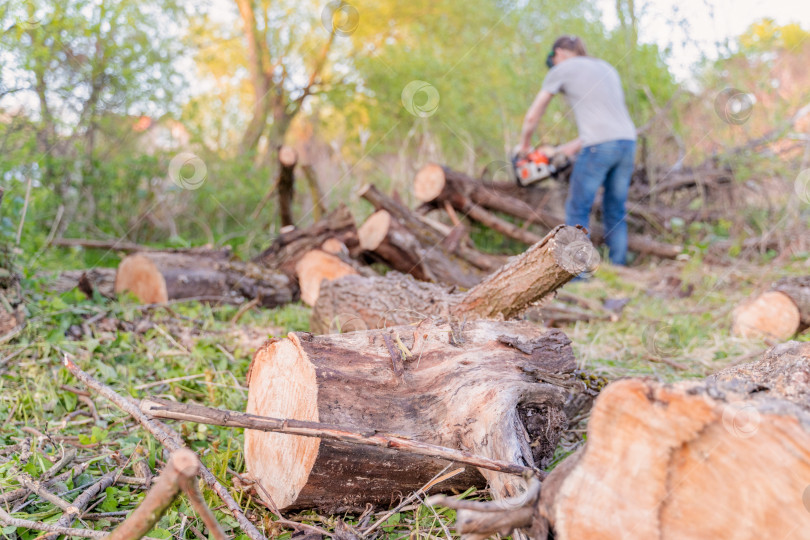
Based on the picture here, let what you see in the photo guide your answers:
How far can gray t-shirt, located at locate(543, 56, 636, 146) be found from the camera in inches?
210

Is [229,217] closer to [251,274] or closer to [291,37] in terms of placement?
[251,274]

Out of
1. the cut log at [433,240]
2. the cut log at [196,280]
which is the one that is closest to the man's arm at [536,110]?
the cut log at [433,240]

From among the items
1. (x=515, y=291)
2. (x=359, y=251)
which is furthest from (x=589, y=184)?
(x=515, y=291)

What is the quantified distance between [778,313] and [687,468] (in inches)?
118

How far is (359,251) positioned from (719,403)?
154 inches

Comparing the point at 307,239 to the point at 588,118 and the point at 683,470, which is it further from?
the point at 683,470

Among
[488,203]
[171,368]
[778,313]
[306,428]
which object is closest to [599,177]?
→ [488,203]

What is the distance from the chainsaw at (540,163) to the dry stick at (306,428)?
4.91 meters

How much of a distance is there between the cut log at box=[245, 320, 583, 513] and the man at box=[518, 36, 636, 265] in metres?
3.94

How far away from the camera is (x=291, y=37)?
10.0m

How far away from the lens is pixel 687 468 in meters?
1.05

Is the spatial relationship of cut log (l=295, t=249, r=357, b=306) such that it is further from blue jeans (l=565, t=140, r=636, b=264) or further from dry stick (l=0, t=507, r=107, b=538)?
dry stick (l=0, t=507, r=107, b=538)

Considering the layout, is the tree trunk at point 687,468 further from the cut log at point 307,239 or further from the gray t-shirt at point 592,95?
the gray t-shirt at point 592,95

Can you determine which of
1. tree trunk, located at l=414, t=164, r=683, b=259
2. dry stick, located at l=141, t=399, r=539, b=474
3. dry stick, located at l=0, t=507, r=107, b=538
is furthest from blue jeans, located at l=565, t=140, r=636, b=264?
dry stick, located at l=0, t=507, r=107, b=538
